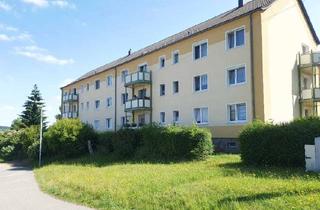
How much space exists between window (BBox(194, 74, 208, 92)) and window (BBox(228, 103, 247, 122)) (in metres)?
3.13

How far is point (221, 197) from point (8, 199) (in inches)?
300

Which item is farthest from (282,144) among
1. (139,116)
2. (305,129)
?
(139,116)

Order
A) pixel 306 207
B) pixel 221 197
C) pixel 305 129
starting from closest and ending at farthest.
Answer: pixel 306 207 < pixel 221 197 < pixel 305 129

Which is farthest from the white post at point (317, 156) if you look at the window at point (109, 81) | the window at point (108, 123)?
the window at point (109, 81)

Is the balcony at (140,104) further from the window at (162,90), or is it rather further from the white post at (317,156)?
the white post at (317,156)

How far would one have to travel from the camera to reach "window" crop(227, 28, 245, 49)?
26.5 m

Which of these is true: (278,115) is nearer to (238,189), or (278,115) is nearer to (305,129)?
(305,129)

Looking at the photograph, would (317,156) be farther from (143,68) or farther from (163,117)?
(143,68)

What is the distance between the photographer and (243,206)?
341 inches

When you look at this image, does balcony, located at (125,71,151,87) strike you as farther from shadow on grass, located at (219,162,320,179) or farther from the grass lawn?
shadow on grass, located at (219,162,320,179)

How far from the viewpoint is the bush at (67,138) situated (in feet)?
96.8

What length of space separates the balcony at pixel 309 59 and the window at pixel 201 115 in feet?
25.1

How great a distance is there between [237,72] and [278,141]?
11.9 m

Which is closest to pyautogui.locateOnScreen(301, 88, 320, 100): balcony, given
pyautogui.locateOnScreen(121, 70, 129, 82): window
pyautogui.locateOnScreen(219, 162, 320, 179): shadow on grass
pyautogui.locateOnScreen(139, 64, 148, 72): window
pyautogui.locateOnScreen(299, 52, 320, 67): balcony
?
pyautogui.locateOnScreen(299, 52, 320, 67): balcony
